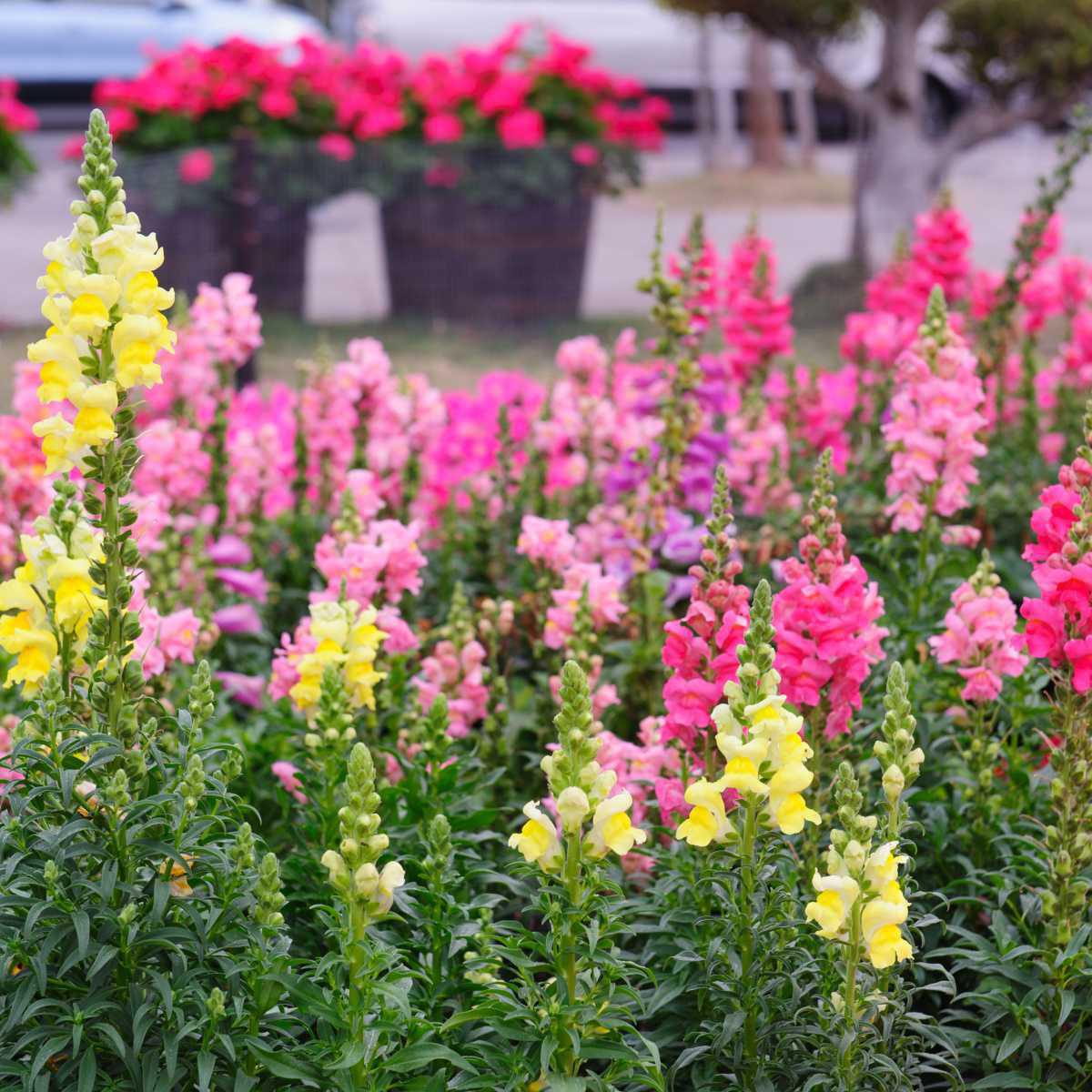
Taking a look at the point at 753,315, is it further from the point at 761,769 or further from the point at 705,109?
the point at 705,109

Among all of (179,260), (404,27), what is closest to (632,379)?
(179,260)

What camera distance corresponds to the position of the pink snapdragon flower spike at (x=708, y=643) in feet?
9.44

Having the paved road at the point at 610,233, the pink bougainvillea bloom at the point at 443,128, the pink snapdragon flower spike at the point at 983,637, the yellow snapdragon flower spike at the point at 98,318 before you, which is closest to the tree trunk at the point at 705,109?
the paved road at the point at 610,233

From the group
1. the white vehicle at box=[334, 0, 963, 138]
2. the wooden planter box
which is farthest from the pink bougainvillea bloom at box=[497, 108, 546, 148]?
the white vehicle at box=[334, 0, 963, 138]

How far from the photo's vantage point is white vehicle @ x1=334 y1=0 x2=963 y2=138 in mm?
20969

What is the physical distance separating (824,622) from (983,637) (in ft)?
1.55

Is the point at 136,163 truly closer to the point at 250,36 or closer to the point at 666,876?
the point at 250,36

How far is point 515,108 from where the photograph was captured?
10625mm

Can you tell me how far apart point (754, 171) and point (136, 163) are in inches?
395

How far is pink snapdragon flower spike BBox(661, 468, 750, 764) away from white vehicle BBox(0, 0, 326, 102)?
14401mm

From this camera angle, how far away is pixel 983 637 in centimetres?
326

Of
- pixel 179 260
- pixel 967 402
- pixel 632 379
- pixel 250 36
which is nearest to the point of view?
pixel 967 402

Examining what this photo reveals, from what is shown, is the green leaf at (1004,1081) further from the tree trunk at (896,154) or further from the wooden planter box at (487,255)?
the tree trunk at (896,154)

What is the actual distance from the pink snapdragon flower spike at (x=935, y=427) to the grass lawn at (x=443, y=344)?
5706mm
